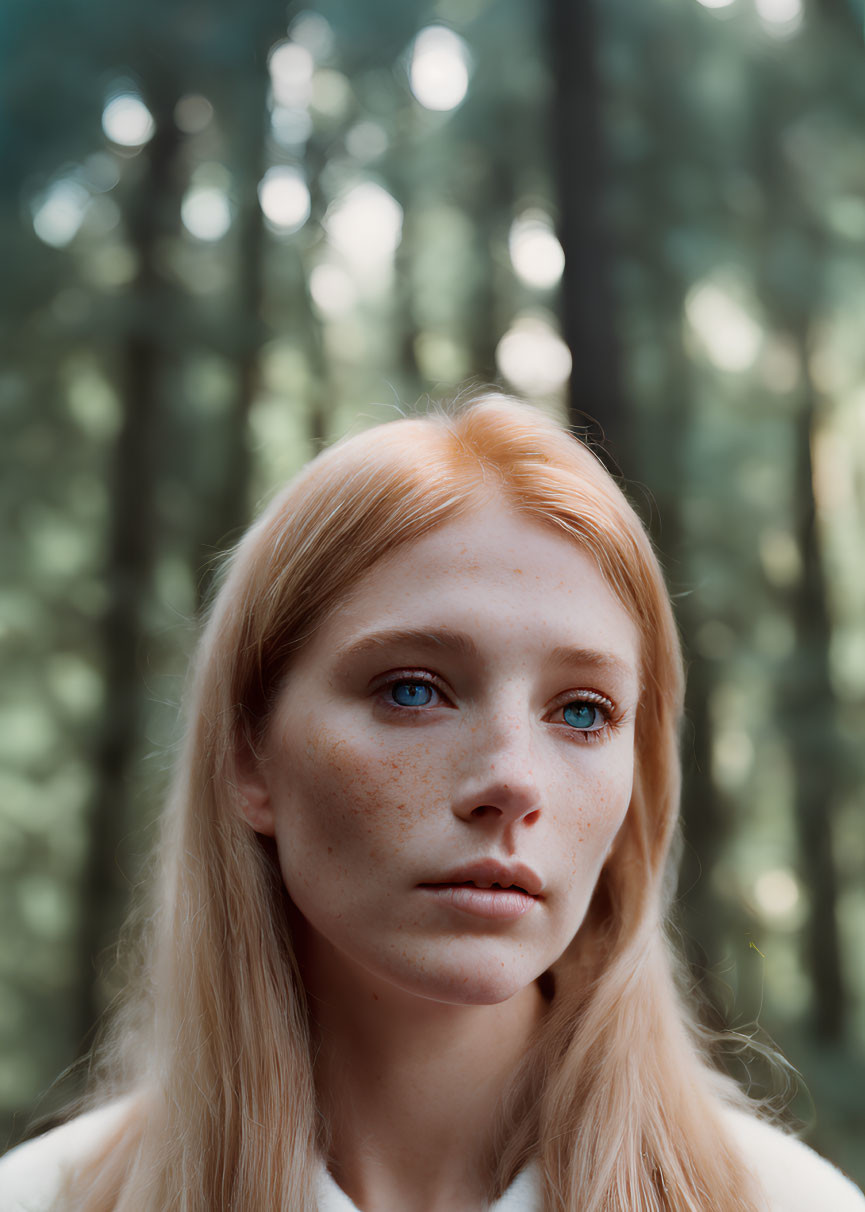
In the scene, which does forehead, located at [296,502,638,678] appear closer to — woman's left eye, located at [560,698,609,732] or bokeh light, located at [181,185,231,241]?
woman's left eye, located at [560,698,609,732]

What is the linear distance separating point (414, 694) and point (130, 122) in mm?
1432

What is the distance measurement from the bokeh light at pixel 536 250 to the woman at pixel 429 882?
91 centimetres

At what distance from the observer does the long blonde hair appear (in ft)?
2.67

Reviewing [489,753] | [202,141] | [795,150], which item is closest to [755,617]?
[795,150]

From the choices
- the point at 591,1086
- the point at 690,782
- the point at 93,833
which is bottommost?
the point at 93,833

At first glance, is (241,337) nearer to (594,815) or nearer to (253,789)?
(253,789)

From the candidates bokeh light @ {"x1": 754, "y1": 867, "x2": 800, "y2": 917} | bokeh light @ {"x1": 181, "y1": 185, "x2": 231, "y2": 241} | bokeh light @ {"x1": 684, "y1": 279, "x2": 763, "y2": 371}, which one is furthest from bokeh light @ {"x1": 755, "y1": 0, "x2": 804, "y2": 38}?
bokeh light @ {"x1": 754, "y1": 867, "x2": 800, "y2": 917}

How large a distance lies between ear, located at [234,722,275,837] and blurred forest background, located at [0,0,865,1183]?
0.82 metres

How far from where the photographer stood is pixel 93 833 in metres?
1.69

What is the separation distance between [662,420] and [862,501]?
34 cm

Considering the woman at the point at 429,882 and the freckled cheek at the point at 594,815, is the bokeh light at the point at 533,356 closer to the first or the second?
the woman at the point at 429,882

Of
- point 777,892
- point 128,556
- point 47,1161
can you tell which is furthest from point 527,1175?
point 128,556

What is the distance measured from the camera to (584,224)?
176cm

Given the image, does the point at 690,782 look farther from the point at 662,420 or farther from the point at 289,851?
the point at 289,851
